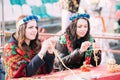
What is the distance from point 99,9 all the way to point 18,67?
2946 millimetres

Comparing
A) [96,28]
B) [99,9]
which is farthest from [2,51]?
[99,9]

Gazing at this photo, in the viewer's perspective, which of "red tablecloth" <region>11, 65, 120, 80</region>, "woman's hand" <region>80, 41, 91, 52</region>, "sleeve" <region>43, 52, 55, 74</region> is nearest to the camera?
"red tablecloth" <region>11, 65, 120, 80</region>

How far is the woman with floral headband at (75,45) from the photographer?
257cm

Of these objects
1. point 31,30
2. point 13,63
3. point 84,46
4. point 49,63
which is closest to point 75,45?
point 84,46

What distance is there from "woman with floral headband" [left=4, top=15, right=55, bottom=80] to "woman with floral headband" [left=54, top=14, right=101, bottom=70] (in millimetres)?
172

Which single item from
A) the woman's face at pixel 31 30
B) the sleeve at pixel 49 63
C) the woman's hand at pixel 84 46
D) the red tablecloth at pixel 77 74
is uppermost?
the woman's face at pixel 31 30

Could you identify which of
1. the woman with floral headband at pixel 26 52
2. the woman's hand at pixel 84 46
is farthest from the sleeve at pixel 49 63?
the woman's hand at pixel 84 46

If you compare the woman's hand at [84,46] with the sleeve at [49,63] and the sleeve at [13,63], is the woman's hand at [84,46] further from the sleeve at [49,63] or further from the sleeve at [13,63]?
the sleeve at [13,63]

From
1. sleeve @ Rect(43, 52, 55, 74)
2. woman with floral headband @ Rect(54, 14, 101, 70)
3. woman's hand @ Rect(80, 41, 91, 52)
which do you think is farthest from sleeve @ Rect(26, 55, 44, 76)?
woman's hand @ Rect(80, 41, 91, 52)

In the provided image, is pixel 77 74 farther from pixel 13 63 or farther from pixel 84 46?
pixel 13 63

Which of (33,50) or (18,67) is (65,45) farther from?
(18,67)

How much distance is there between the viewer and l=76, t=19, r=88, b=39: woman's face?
2.60 meters

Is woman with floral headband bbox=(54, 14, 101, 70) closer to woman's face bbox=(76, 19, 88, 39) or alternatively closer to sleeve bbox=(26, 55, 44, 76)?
woman's face bbox=(76, 19, 88, 39)

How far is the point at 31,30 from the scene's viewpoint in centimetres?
239
